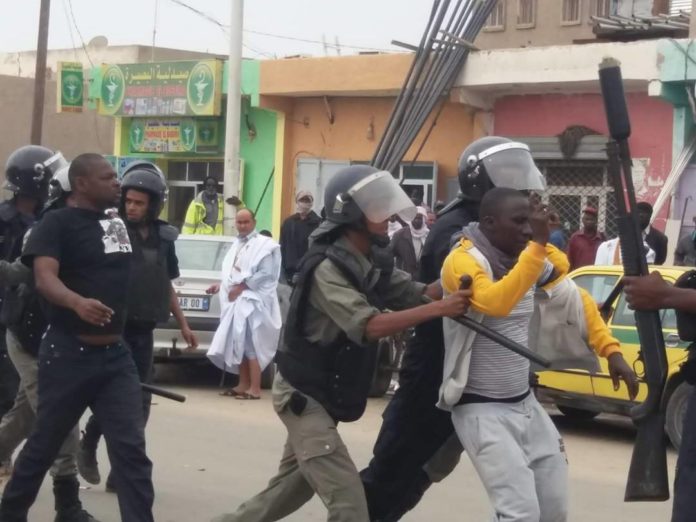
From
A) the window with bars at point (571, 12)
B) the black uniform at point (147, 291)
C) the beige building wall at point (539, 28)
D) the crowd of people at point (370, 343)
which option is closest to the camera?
the crowd of people at point (370, 343)

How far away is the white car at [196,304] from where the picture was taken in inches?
520

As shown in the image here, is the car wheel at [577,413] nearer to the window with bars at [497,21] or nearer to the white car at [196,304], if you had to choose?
the white car at [196,304]

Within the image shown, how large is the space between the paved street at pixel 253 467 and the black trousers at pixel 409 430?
176 centimetres

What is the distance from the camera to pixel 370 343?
17.4 feet

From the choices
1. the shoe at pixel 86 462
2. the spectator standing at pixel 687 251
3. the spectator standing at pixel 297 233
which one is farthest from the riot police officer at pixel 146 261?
the spectator standing at pixel 687 251

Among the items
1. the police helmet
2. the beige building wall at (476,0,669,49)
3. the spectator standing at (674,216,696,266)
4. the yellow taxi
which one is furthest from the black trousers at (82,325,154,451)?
the beige building wall at (476,0,669,49)

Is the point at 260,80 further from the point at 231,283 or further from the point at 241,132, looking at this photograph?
Result: the point at 231,283

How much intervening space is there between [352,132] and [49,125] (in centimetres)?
1652

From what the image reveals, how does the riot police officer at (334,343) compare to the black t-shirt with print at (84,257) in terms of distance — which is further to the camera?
the black t-shirt with print at (84,257)

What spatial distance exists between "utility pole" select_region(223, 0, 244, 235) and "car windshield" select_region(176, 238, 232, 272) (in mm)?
7651

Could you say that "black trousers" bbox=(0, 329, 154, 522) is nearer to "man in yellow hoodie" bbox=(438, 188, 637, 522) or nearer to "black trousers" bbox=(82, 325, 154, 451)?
"black trousers" bbox=(82, 325, 154, 451)

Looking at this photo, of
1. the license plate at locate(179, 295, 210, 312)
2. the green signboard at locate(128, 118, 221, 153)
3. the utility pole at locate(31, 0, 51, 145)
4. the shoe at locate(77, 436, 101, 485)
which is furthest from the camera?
the utility pole at locate(31, 0, 51, 145)

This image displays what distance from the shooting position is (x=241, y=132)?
79.6 ft

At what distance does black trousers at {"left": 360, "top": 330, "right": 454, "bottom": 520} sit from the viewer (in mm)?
5773
